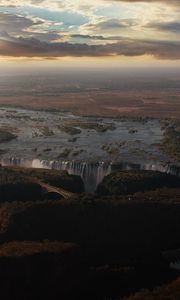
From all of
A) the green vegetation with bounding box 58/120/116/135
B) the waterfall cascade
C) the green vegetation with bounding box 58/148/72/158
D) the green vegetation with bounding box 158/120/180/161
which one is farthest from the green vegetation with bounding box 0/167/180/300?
the green vegetation with bounding box 58/120/116/135

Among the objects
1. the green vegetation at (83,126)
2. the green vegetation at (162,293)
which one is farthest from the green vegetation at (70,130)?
the green vegetation at (162,293)

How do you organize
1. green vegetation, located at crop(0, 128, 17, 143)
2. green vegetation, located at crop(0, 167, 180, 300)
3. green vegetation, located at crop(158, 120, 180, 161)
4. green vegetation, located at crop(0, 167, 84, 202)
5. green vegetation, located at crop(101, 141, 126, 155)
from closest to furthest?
1. green vegetation, located at crop(0, 167, 180, 300)
2. green vegetation, located at crop(0, 167, 84, 202)
3. green vegetation, located at crop(101, 141, 126, 155)
4. green vegetation, located at crop(158, 120, 180, 161)
5. green vegetation, located at crop(0, 128, 17, 143)

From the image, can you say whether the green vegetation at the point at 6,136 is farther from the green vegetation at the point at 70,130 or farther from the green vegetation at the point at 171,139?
the green vegetation at the point at 171,139

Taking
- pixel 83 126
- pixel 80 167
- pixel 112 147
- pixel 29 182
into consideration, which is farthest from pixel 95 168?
pixel 83 126

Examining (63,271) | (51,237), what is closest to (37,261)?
(63,271)

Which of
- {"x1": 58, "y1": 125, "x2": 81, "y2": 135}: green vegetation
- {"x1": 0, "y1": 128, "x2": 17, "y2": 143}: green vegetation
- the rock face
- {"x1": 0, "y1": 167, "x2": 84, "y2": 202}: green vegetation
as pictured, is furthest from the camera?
{"x1": 58, "y1": 125, "x2": 81, "y2": 135}: green vegetation

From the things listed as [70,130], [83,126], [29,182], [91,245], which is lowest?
[91,245]

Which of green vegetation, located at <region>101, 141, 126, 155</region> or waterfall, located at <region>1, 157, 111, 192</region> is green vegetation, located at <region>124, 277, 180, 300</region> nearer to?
waterfall, located at <region>1, 157, 111, 192</region>

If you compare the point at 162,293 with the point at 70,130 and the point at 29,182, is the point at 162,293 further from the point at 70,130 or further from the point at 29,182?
the point at 70,130

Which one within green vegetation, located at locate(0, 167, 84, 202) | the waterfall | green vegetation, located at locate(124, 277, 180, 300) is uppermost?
the waterfall
